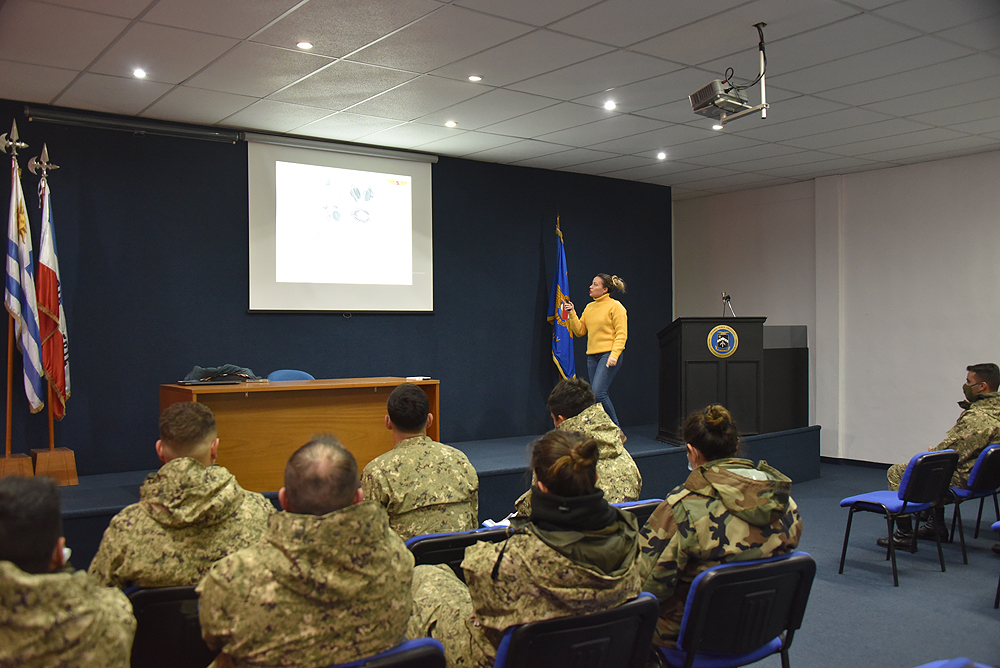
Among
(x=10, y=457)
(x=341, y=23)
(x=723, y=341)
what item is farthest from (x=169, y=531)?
(x=723, y=341)

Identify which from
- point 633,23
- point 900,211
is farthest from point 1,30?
point 900,211

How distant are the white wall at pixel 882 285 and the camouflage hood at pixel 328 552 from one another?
24.0 feet

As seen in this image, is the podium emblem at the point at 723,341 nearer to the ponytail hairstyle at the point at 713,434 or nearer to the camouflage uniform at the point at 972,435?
the camouflage uniform at the point at 972,435

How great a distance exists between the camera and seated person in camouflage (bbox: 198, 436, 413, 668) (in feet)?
5.13

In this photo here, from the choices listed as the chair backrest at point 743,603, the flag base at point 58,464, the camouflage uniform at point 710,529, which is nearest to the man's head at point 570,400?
the camouflage uniform at point 710,529

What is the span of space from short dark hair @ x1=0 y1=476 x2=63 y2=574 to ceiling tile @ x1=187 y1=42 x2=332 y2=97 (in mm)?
3416

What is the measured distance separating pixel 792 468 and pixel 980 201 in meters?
3.09

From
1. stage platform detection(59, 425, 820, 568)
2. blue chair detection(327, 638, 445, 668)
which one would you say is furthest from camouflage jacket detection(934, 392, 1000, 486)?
blue chair detection(327, 638, 445, 668)

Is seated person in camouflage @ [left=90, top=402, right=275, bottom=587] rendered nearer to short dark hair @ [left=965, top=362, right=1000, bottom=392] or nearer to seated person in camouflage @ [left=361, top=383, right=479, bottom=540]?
seated person in camouflage @ [left=361, top=383, right=479, bottom=540]

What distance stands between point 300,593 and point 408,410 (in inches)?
49.6

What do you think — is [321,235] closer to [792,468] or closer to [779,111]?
[779,111]

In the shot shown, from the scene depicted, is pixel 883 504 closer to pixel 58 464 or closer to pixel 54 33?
pixel 58 464

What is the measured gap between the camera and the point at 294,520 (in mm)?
1563

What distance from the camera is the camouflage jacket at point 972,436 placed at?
4773 mm
